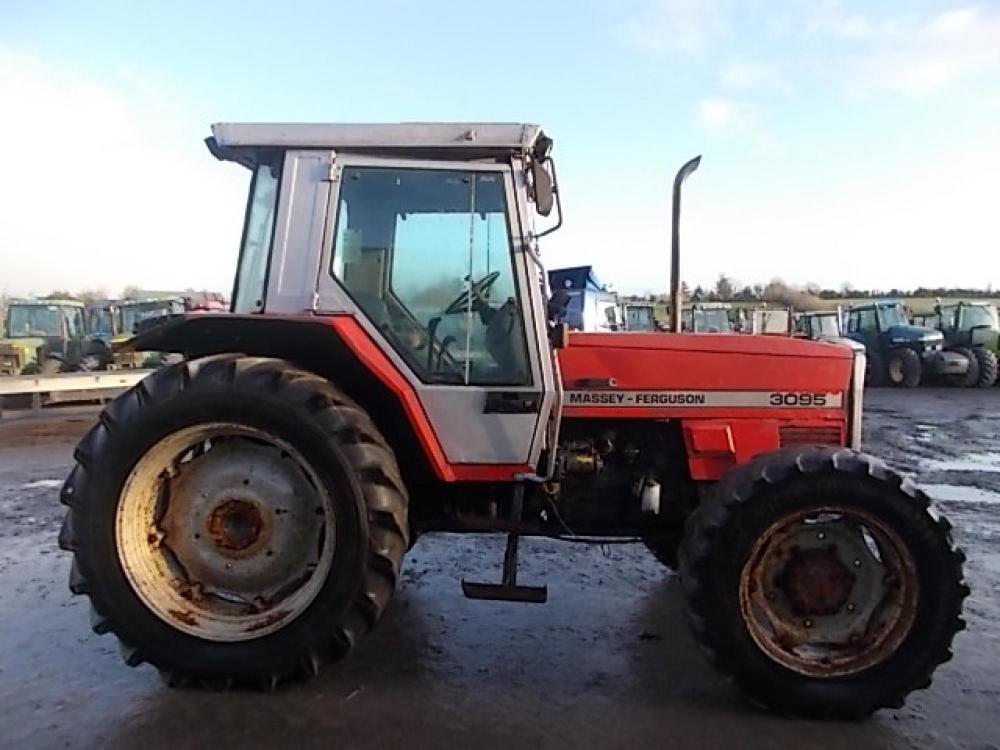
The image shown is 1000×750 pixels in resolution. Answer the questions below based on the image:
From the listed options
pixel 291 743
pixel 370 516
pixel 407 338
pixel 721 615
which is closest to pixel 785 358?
pixel 721 615

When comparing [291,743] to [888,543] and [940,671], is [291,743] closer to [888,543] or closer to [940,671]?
[888,543]

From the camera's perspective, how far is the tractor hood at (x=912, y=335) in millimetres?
22812

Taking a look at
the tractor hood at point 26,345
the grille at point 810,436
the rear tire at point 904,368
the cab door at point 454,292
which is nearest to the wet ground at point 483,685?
the cab door at point 454,292

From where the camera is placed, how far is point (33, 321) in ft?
70.8

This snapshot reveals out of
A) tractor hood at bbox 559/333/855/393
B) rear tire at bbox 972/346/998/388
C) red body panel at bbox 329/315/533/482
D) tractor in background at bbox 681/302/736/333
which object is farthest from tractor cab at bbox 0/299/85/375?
rear tire at bbox 972/346/998/388

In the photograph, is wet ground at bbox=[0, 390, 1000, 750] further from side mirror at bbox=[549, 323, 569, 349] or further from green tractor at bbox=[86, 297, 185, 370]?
green tractor at bbox=[86, 297, 185, 370]

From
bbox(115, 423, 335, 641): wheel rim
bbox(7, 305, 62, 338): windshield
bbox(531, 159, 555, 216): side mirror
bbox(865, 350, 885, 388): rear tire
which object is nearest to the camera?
bbox(115, 423, 335, 641): wheel rim

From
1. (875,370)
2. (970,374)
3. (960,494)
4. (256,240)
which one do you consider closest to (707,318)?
(875,370)

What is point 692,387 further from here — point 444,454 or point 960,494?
point 960,494

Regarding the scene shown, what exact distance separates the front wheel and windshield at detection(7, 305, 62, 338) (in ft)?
69.0

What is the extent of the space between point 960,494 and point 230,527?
7009 millimetres

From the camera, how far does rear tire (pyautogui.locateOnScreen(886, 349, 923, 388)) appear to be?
2236cm

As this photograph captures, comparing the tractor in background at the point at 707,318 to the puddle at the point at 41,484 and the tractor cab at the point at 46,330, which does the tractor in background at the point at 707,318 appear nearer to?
the tractor cab at the point at 46,330

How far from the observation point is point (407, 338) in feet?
13.3
